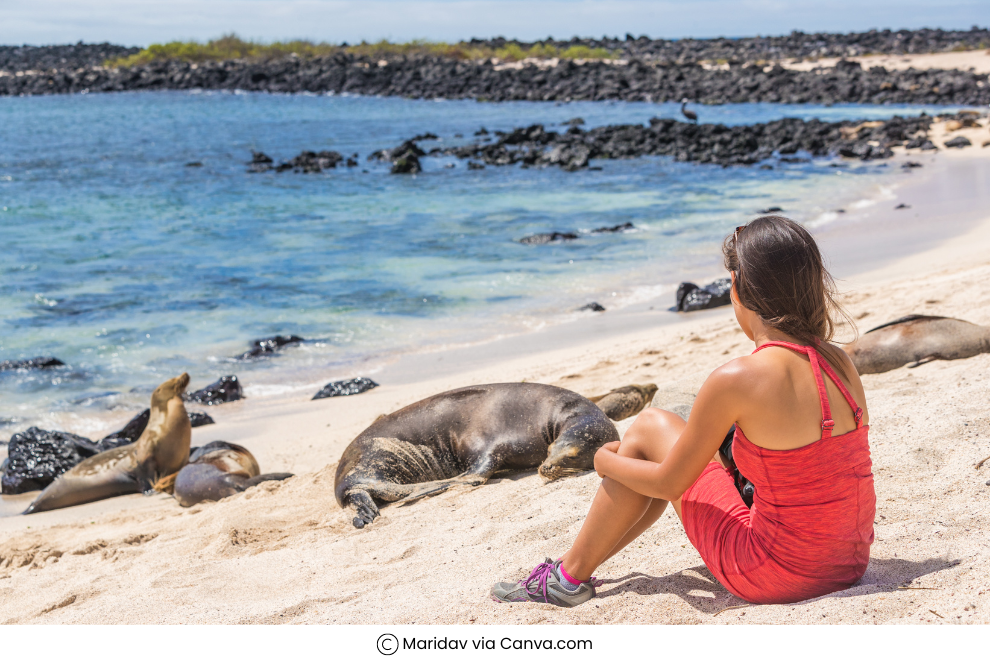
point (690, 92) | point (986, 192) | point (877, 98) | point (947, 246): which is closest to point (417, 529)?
point (947, 246)

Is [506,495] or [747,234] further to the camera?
[506,495]

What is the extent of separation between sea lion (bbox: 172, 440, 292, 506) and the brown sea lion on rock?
7.13 feet

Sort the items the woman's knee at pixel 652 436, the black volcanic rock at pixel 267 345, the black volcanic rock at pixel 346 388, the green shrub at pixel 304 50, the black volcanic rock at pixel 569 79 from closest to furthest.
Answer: the woman's knee at pixel 652 436, the black volcanic rock at pixel 346 388, the black volcanic rock at pixel 267 345, the black volcanic rock at pixel 569 79, the green shrub at pixel 304 50

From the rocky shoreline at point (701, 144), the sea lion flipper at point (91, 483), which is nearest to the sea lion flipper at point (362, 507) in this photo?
the sea lion flipper at point (91, 483)

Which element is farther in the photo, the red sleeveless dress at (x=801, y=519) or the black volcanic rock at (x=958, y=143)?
the black volcanic rock at (x=958, y=143)

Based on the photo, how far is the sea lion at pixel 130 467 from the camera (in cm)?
569

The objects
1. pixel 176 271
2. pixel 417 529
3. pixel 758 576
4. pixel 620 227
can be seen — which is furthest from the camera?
pixel 620 227

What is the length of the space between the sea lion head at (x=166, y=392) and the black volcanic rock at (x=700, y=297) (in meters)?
5.38

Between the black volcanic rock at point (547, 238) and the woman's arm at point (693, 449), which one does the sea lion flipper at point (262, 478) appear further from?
the black volcanic rock at point (547, 238)

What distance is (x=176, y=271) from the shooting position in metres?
12.9

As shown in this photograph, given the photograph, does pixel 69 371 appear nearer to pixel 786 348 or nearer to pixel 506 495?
pixel 506 495

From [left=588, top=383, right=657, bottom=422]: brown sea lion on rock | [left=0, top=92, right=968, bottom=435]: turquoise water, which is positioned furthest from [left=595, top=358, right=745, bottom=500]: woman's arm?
[left=0, top=92, right=968, bottom=435]: turquoise water

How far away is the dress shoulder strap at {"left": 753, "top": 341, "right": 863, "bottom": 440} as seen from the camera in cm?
225

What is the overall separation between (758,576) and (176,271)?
39.7ft
